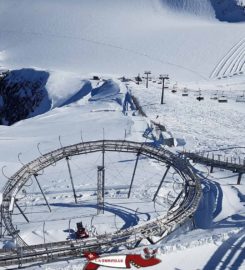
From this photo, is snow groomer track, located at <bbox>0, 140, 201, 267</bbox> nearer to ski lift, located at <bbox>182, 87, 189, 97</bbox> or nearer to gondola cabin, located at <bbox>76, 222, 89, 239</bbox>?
gondola cabin, located at <bbox>76, 222, 89, 239</bbox>

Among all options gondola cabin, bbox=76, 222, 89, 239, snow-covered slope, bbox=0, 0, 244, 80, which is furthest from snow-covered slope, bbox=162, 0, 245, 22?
gondola cabin, bbox=76, 222, 89, 239

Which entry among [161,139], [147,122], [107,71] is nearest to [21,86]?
[107,71]

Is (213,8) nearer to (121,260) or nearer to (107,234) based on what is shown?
(107,234)

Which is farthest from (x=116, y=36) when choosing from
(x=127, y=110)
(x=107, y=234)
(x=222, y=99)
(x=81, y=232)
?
(x=107, y=234)

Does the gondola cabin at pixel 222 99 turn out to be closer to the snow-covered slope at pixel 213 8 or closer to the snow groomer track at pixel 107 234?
the snow groomer track at pixel 107 234

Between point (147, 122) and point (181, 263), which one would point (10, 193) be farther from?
point (147, 122)
